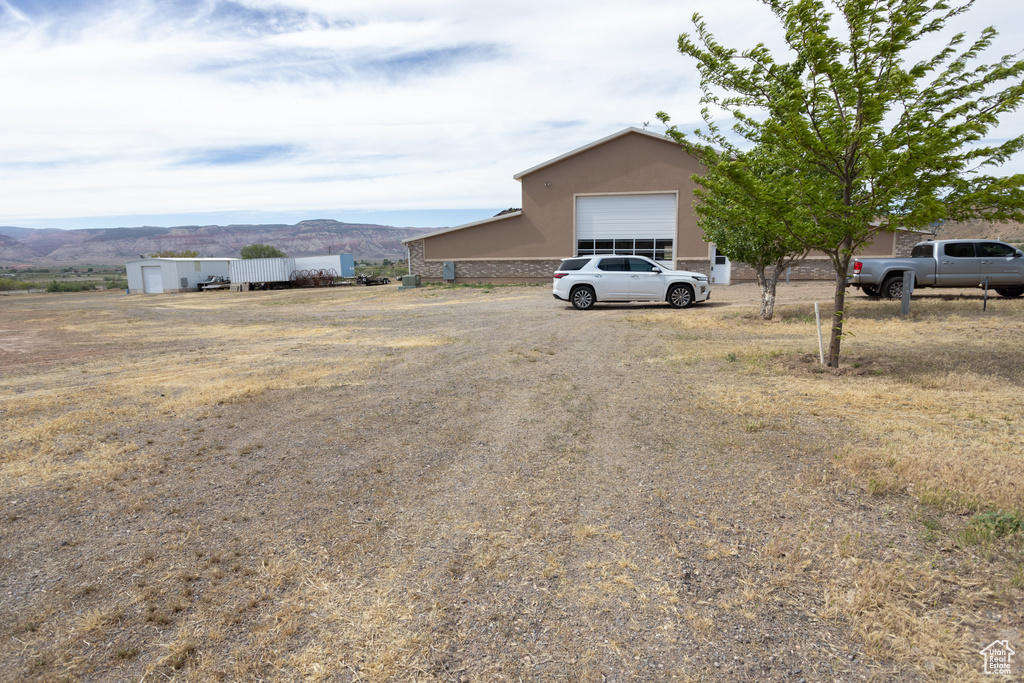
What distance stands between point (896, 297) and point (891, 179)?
12082 millimetres

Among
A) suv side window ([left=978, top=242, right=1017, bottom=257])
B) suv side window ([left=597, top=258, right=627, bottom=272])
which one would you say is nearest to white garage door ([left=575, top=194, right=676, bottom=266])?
suv side window ([left=597, top=258, right=627, bottom=272])

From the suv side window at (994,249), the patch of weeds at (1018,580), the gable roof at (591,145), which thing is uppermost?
the gable roof at (591,145)

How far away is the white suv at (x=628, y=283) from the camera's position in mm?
18047

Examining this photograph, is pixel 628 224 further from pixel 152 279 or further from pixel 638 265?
pixel 152 279

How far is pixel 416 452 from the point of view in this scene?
5.77 metres

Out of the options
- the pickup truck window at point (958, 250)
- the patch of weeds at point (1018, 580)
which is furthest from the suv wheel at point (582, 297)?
the patch of weeds at point (1018, 580)

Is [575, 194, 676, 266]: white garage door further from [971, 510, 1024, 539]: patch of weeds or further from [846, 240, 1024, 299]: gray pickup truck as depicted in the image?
[971, 510, 1024, 539]: patch of weeds

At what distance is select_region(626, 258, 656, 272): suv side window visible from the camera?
18.2 metres

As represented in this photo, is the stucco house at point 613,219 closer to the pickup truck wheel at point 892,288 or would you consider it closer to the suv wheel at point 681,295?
the pickup truck wheel at point 892,288

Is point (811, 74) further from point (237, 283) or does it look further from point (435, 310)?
point (237, 283)

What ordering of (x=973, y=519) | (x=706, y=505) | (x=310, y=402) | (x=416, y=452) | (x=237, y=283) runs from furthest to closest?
(x=237, y=283), (x=310, y=402), (x=416, y=452), (x=706, y=505), (x=973, y=519)

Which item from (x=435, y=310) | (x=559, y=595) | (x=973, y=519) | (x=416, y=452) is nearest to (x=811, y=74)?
(x=973, y=519)

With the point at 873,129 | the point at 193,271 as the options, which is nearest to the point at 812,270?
the point at 873,129

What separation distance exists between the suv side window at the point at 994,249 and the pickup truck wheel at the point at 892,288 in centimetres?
222
